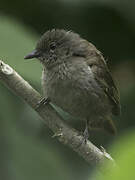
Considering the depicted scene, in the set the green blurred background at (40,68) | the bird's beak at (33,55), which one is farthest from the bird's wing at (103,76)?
the bird's beak at (33,55)

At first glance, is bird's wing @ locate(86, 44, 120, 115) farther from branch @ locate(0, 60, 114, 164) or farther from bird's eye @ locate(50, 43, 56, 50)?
branch @ locate(0, 60, 114, 164)

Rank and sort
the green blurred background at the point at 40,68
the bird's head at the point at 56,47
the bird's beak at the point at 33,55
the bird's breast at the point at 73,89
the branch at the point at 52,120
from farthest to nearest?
1. the bird's head at the point at 56,47
2. the bird's beak at the point at 33,55
3. the bird's breast at the point at 73,89
4. the green blurred background at the point at 40,68
5. the branch at the point at 52,120

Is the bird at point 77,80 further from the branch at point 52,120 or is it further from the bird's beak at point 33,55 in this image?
the branch at point 52,120

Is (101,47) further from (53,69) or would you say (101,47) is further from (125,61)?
(53,69)

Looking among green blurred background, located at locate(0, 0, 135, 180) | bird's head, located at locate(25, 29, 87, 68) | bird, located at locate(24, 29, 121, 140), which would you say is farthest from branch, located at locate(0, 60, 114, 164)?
bird's head, located at locate(25, 29, 87, 68)

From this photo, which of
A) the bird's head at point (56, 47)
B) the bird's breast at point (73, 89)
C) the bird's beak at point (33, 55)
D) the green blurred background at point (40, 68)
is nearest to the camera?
the green blurred background at point (40, 68)

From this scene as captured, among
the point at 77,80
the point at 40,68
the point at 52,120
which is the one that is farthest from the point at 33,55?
the point at 52,120
